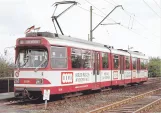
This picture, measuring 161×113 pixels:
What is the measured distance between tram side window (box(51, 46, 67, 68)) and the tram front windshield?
378 millimetres

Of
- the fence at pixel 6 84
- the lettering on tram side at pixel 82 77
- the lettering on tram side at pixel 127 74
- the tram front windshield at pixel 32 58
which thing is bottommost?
the fence at pixel 6 84

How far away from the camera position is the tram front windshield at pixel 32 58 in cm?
1723

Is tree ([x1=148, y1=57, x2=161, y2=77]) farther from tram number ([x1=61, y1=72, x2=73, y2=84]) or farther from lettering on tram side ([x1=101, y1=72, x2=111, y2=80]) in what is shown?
tram number ([x1=61, y1=72, x2=73, y2=84])

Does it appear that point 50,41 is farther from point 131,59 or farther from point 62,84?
point 131,59

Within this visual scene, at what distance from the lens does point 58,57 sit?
58.2 ft

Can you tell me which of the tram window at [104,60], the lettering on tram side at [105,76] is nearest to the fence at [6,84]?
the lettering on tram side at [105,76]

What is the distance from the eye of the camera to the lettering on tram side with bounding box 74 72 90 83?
19672mm

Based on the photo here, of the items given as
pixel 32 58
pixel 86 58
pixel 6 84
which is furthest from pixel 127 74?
pixel 32 58

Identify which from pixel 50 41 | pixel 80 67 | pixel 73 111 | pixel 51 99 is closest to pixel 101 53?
pixel 80 67

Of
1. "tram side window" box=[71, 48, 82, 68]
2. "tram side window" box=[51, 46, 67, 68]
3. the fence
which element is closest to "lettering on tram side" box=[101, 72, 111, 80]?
"tram side window" box=[71, 48, 82, 68]

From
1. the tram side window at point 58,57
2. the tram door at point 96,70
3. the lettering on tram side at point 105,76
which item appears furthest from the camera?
the lettering on tram side at point 105,76

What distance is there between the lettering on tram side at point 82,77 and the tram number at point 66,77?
60 centimetres

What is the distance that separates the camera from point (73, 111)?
14609mm

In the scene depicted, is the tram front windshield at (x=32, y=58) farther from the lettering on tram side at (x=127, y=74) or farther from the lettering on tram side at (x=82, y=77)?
the lettering on tram side at (x=127, y=74)
